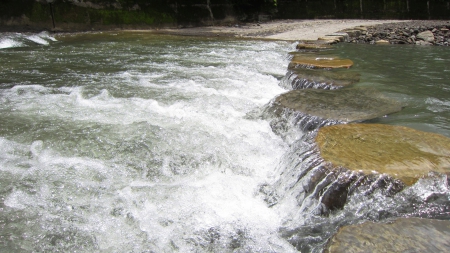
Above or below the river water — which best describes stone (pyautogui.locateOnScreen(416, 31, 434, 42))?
above

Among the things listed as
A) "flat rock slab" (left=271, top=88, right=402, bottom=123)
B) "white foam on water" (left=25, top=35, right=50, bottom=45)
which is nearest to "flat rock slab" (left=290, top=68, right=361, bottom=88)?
"flat rock slab" (left=271, top=88, right=402, bottom=123)

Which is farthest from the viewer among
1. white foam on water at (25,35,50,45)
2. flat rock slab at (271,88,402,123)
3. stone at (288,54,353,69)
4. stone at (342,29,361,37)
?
stone at (342,29,361,37)

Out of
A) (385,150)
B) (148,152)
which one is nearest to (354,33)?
(385,150)

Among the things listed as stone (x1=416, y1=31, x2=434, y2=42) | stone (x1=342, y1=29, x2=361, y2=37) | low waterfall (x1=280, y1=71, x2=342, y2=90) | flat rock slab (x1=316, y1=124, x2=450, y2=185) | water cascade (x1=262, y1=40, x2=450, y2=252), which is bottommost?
water cascade (x1=262, y1=40, x2=450, y2=252)

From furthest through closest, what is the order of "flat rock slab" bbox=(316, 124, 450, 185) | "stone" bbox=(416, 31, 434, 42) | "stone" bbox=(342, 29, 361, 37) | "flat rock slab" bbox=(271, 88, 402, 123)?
"stone" bbox=(342, 29, 361, 37), "stone" bbox=(416, 31, 434, 42), "flat rock slab" bbox=(271, 88, 402, 123), "flat rock slab" bbox=(316, 124, 450, 185)

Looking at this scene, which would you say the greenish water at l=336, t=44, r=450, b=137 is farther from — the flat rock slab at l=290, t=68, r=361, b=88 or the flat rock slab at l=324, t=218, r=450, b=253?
the flat rock slab at l=324, t=218, r=450, b=253

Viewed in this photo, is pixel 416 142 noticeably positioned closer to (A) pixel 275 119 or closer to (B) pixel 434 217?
(B) pixel 434 217

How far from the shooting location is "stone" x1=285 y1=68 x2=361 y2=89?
5.09 meters

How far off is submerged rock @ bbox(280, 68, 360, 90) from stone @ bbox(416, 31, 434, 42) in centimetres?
660

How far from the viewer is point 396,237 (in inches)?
69.8

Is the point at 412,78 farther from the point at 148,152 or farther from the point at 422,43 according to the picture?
the point at 422,43

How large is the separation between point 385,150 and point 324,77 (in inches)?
118

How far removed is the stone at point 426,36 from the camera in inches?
423

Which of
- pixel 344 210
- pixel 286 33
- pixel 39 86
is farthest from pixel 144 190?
pixel 286 33
